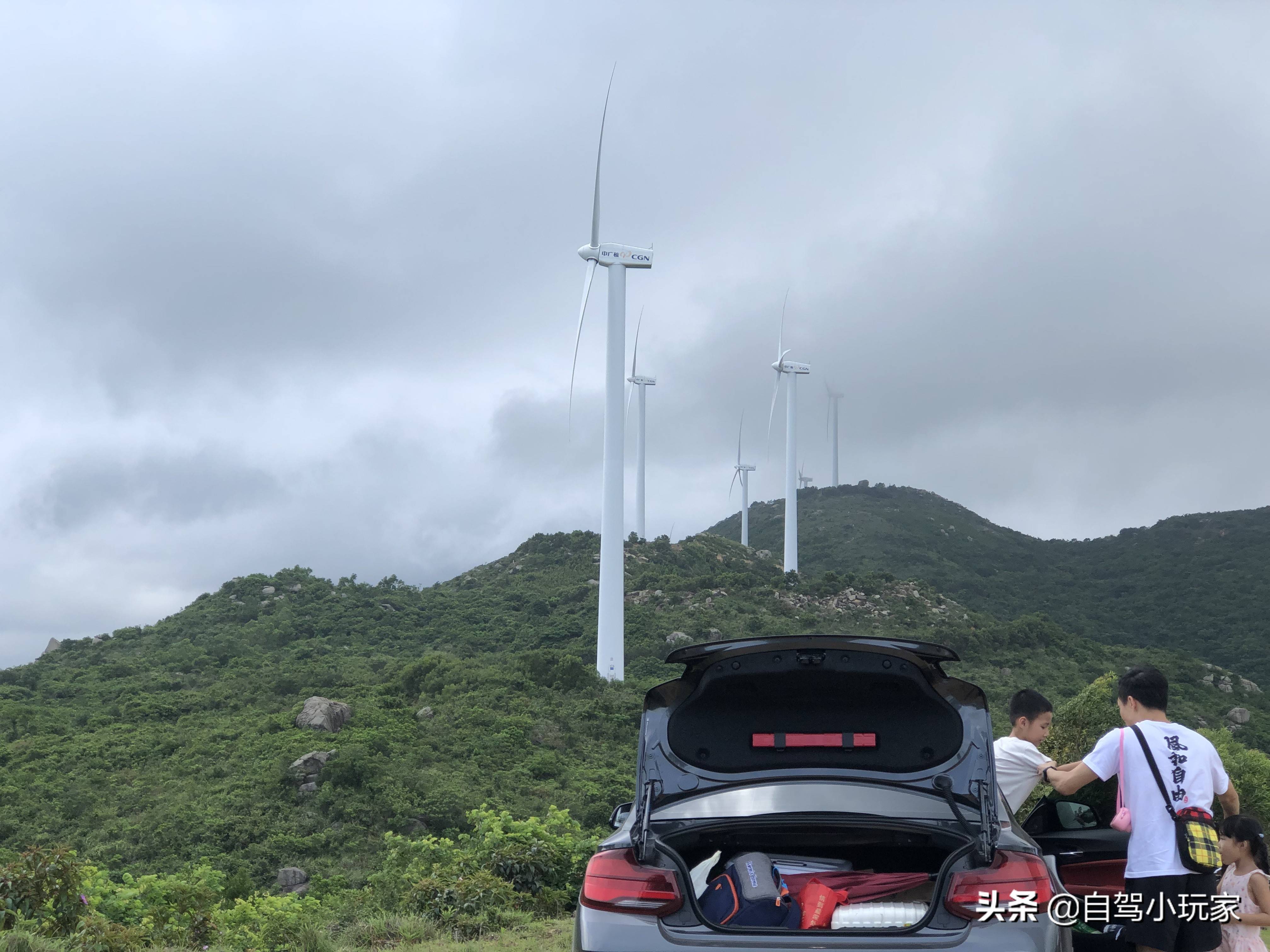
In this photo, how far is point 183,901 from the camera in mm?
9609

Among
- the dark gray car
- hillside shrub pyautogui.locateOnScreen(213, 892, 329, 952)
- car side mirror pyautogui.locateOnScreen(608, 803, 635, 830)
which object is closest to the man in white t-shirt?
the dark gray car

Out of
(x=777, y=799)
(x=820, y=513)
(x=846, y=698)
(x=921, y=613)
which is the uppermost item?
(x=820, y=513)

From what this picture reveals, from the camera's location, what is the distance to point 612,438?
32.3 metres

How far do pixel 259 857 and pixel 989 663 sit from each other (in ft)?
107

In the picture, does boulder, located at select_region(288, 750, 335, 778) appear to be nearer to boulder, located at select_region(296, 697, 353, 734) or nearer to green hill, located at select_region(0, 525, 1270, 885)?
green hill, located at select_region(0, 525, 1270, 885)

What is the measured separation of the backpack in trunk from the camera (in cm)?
380

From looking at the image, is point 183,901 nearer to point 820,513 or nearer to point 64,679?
point 64,679

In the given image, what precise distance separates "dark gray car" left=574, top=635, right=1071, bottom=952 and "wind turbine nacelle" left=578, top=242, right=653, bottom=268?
A: 29.8m

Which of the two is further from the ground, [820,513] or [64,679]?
[820,513]

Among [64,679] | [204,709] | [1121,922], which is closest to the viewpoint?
[1121,922]

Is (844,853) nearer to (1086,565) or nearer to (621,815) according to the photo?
(621,815)

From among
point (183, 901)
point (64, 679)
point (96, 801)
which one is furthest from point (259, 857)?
point (64, 679)

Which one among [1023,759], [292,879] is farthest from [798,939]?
→ [292,879]

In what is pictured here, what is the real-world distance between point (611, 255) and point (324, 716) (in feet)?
54.3
